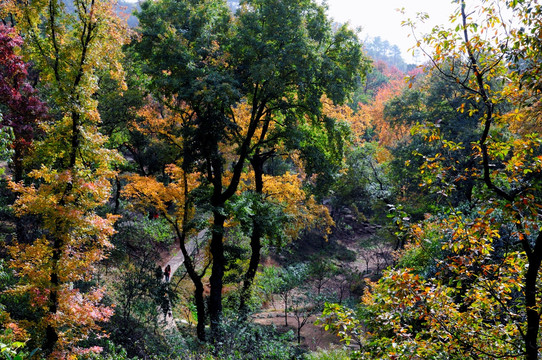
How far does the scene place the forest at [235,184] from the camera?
13.0ft

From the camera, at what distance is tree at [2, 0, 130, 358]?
20.5ft

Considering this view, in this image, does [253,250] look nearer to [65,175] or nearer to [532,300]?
[65,175]

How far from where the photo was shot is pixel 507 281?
171 inches

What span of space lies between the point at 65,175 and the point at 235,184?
18.8 ft

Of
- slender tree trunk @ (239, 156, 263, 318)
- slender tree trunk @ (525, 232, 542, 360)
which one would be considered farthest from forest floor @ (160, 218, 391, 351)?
slender tree trunk @ (525, 232, 542, 360)

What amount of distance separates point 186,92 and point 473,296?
7771 mm

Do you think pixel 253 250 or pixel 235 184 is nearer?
pixel 235 184

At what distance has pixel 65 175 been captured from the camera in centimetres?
615

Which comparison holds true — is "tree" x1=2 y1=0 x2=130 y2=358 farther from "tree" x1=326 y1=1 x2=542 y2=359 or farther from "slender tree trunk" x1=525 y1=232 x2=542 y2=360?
"slender tree trunk" x1=525 y1=232 x2=542 y2=360

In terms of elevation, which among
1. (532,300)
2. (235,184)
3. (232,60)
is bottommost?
(532,300)

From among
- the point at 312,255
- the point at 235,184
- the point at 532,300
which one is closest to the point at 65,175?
the point at 235,184

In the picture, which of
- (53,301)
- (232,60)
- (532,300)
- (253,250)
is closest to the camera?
(532,300)

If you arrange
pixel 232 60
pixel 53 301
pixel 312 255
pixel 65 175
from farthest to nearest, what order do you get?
1. pixel 312 255
2. pixel 232 60
3. pixel 53 301
4. pixel 65 175

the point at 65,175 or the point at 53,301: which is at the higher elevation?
the point at 65,175
